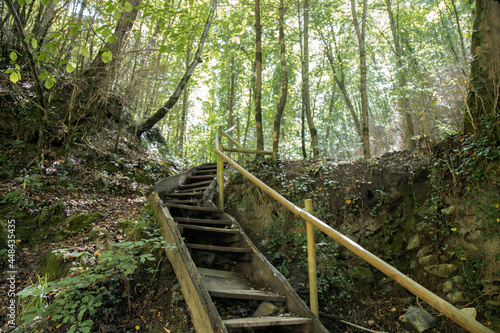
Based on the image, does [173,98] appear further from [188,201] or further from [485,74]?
[485,74]

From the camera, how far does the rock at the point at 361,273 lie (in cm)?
346

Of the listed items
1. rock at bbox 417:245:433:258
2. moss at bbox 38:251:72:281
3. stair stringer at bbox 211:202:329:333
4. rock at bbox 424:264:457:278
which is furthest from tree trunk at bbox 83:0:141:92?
rock at bbox 424:264:457:278

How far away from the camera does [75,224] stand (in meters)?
4.58

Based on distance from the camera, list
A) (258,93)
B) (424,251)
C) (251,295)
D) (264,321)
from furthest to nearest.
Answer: (258,93), (424,251), (251,295), (264,321)

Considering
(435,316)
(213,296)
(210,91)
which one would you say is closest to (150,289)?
(213,296)

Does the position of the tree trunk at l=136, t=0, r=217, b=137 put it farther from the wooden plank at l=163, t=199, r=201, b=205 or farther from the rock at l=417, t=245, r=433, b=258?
the rock at l=417, t=245, r=433, b=258

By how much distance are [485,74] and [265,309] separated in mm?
3925

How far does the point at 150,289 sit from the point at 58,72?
244 inches

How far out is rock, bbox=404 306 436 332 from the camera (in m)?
2.67

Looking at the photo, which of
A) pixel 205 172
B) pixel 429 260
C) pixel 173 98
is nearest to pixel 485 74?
pixel 429 260

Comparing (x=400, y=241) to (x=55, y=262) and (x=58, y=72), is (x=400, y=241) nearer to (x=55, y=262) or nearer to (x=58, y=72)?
(x=55, y=262)

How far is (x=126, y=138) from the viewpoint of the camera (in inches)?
318

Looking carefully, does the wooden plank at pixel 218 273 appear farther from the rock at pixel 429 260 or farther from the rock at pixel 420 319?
the rock at pixel 429 260

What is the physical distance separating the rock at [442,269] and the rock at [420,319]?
51 cm
